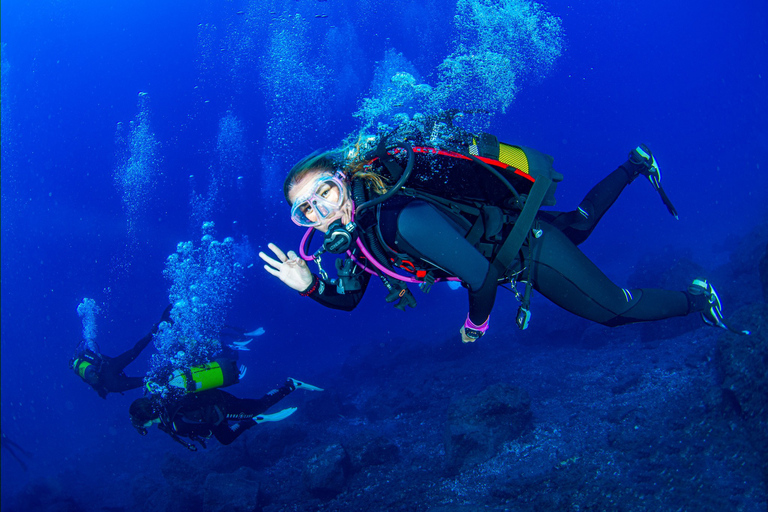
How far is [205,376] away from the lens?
6359 mm

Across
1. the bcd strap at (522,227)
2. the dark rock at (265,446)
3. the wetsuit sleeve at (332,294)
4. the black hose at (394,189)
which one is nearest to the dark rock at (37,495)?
the dark rock at (265,446)

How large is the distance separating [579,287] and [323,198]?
83.2 inches

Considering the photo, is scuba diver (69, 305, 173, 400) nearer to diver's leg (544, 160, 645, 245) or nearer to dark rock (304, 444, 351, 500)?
dark rock (304, 444, 351, 500)

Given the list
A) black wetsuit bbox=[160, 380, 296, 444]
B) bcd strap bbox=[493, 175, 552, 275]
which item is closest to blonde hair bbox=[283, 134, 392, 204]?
bcd strap bbox=[493, 175, 552, 275]

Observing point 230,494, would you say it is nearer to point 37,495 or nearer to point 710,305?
point 710,305

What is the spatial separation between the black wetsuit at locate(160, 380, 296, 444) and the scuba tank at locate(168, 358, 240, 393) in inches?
10.2

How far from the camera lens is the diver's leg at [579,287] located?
2744mm

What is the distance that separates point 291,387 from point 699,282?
7.11 metres

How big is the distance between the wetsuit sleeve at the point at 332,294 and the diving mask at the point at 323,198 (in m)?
0.67

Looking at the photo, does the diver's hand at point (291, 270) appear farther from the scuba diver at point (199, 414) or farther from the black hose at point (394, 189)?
the scuba diver at point (199, 414)

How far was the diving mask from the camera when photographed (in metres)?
2.37

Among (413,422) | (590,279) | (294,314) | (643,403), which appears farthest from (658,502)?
(294,314)

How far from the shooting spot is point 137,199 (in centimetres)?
6850

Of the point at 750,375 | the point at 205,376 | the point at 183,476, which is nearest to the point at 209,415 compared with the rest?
the point at 205,376
